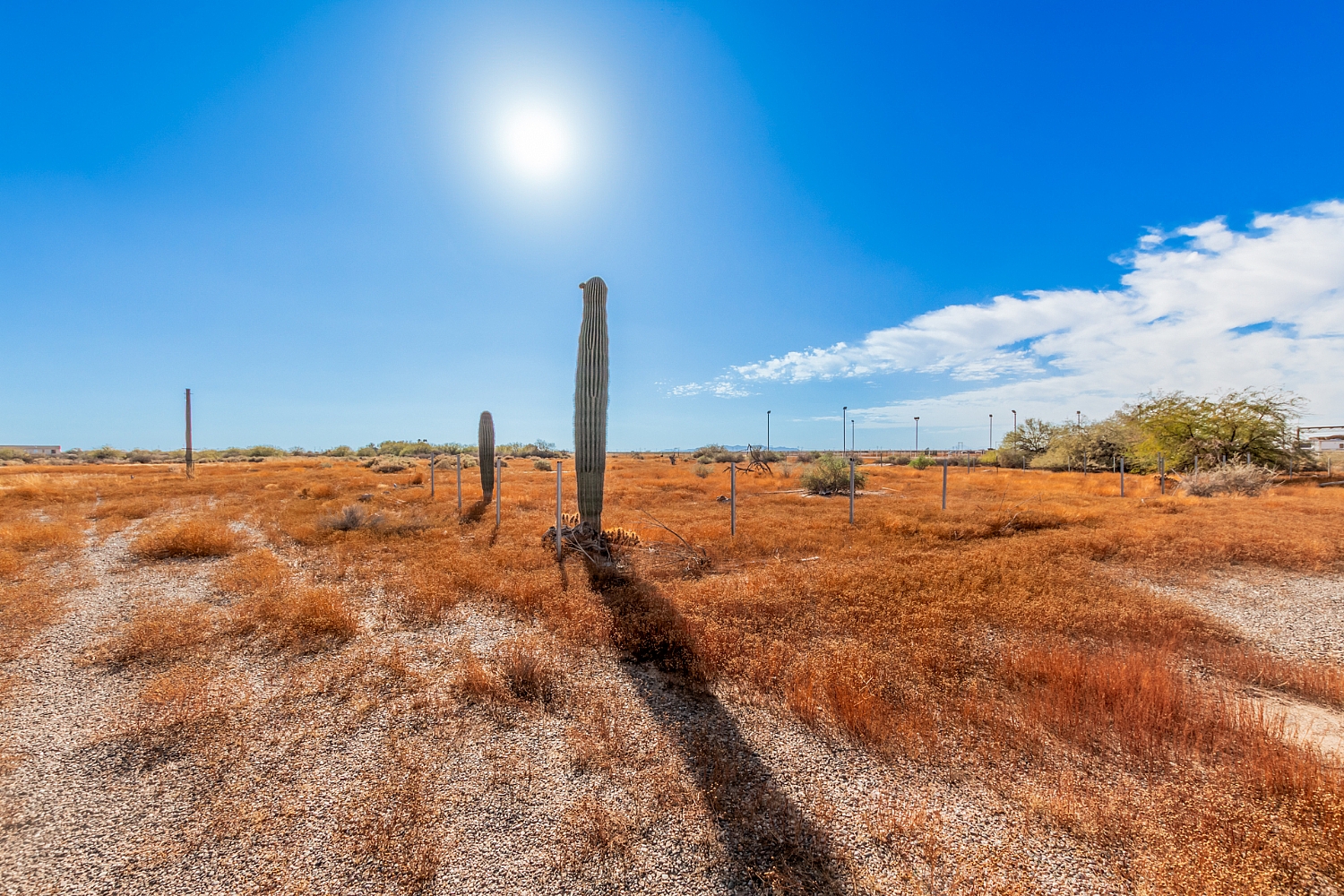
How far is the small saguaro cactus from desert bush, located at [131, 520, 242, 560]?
268 inches

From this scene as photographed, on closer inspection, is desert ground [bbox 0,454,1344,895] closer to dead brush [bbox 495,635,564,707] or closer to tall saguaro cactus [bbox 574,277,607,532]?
dead brush [bbox 495,635,564,707]

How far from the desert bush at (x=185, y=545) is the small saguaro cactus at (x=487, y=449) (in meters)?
6.81

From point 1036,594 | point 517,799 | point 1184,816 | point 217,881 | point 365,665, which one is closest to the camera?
point 217,881

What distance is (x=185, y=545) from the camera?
8992 mm

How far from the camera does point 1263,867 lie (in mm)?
2484

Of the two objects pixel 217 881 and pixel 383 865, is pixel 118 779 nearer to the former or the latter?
pixel 217 881

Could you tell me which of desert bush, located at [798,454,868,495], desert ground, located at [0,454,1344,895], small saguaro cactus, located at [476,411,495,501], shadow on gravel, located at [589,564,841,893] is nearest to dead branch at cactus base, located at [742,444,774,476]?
desert bush, located at [798,454,868,495]

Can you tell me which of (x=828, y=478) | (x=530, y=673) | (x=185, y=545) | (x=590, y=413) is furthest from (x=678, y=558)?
(x=828, y=478)

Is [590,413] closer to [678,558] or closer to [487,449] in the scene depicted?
[678,558]

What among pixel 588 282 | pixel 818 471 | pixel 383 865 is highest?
pixel 588 282

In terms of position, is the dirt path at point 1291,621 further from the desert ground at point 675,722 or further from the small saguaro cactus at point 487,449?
the small saguaro cactus at point 487,449

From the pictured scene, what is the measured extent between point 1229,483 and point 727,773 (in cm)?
2260

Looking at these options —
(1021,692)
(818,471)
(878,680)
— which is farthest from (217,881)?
(818,471)

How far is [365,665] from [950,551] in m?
9.41
